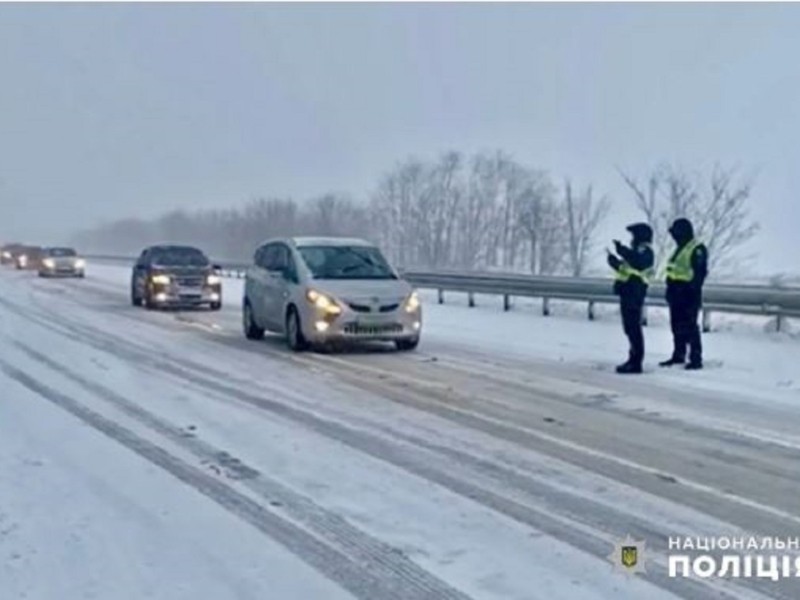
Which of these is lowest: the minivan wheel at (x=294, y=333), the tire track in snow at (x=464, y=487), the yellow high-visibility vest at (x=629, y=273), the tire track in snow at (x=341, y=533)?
the tire track in snow at (x=341, y=533)

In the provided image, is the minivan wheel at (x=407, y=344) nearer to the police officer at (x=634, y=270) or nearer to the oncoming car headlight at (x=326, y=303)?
the oncoming car headlight at (x=326, y=303)

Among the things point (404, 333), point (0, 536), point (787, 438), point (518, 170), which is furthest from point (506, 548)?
point (518, 170)

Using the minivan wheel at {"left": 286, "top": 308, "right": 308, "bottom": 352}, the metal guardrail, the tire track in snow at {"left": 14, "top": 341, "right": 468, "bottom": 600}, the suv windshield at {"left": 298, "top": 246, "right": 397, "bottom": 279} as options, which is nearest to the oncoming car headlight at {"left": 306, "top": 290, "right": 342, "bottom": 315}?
the minivan wheel at {"left": 286, "top": 308, "right": 308, "bottom": 352}

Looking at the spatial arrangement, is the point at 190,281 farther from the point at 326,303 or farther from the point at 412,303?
the point at 412,303

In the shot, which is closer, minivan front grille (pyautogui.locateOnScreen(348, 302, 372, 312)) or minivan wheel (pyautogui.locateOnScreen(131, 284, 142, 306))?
minivan front grille (pyautogui.locateOnScreen(348, 302, 372, 312))

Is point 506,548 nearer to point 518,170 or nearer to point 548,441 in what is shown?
point 548,441

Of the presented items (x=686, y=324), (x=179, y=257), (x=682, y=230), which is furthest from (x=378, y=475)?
(x=179, y=257)

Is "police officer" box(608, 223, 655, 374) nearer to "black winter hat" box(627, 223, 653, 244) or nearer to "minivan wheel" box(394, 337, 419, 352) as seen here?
"black winter hat" box(627, 223, 653, 244)

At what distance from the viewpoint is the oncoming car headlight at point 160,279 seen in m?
27.1

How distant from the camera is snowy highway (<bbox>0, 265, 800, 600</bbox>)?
17.1ft

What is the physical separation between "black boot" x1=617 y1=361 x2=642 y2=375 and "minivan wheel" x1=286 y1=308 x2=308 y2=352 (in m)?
4.91

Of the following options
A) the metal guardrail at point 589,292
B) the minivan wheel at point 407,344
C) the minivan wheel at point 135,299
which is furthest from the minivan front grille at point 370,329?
the minivan wheel at point 135,299

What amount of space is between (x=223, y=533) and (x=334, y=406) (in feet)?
15.3

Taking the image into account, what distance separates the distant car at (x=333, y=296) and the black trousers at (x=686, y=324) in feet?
13.3
